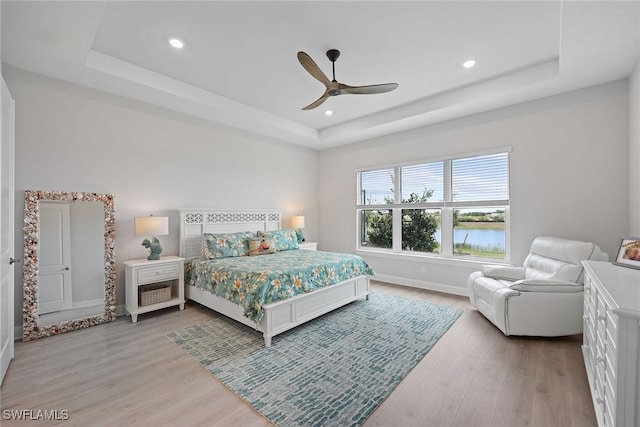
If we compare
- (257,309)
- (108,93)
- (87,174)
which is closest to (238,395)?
(257,309)

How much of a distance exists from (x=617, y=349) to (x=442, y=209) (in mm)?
3524

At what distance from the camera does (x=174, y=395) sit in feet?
6.57

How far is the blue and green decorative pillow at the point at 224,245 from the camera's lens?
392 cm

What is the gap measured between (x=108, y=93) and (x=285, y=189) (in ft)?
10.2

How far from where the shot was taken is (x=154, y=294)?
3516mm

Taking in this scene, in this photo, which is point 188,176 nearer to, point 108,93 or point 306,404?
point 108,93

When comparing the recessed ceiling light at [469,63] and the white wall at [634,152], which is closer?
the white wall at [634,152]

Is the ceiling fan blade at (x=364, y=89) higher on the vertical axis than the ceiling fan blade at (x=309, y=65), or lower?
lower

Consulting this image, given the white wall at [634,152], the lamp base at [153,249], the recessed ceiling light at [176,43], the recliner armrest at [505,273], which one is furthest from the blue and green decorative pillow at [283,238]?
the white wall at [634,152]

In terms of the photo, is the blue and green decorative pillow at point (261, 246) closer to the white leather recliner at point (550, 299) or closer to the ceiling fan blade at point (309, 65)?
the ceiling fan blade at point (309, 65)

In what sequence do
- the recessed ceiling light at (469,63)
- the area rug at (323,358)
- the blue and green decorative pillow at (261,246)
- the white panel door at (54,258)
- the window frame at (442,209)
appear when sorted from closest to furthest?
1. the area rug at (323,358)
2. the white panel door at (54,258)
3. the recessed ceiling light at (469,63)
4. the window frame at (442,209)
5. the blue and green decorative pillow at (261,246)

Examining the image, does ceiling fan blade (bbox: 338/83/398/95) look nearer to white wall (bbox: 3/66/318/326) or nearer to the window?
the window

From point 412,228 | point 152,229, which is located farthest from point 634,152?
point 152,229

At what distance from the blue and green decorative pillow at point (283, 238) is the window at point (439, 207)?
1544mm
